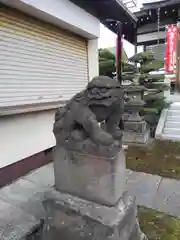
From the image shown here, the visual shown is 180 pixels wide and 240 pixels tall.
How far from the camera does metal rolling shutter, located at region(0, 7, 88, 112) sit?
9.53 ft

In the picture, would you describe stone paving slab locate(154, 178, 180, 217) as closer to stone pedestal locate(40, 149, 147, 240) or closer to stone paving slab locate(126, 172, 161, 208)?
stone paving slab locate(126, 172, 161, 208)

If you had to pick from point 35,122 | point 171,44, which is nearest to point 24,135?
point 35,122

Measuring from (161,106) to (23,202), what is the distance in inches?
236

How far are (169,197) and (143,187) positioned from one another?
408 mm

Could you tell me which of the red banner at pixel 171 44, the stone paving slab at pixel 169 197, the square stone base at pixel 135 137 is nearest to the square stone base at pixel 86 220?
the stone paving slab at pixel 169 197

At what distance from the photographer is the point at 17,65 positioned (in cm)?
308

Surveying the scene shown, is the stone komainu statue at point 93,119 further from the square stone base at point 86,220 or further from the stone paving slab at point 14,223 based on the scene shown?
the stone paving slab at point 14,223

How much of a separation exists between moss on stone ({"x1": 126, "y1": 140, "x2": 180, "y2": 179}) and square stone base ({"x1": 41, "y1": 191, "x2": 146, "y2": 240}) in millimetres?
2046

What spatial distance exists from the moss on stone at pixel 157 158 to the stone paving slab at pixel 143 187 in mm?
271

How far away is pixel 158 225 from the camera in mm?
2256

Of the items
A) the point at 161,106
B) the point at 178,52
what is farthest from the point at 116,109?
the point at 178,52

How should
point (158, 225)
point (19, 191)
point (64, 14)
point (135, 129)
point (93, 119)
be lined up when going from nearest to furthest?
point (93, 119)
point (158, 225)
point (19, 191)
point (64, 14)
point (135, 129)

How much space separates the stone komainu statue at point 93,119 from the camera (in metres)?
1.59

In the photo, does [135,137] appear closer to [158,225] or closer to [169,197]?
[169,197]
